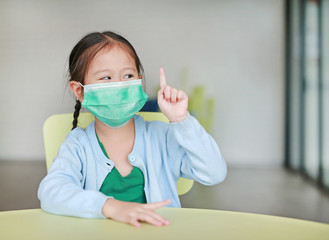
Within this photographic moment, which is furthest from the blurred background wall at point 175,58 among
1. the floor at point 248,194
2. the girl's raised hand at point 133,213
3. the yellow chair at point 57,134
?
the girl's raised hand at point 133,213

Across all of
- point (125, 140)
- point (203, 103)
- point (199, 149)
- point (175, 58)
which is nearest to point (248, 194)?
point (203, 103)

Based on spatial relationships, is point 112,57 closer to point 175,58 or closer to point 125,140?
point 125,140

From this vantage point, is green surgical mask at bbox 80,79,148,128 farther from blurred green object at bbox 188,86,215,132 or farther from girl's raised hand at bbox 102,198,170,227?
blurred green object at bbox 188,86,215,132

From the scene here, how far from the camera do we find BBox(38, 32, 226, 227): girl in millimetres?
919

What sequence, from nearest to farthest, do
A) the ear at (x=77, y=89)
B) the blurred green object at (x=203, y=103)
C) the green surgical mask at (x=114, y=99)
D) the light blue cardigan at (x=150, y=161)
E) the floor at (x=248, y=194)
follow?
the light blue cardigan at (x=150, y=161) → the green surgical mask at (x=114, y=99) → the ear at (x=77, y=89) → the floor at (x=248, y=194) → the blurred green object at (x=203, y=103)

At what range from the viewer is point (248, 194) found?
11.3ft

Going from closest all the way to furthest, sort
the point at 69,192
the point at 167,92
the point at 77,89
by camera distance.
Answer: the point at 69,192 → the point at 167,92 → the point at 77,89

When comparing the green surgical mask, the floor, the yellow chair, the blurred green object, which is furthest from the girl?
the blurred green object

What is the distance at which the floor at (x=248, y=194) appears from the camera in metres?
2.94

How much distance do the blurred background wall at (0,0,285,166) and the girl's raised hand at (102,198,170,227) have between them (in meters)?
4.43

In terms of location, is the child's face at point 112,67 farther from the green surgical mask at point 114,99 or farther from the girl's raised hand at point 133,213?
the girl's raised hand at point 133,213

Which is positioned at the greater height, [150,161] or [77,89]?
[77,89]

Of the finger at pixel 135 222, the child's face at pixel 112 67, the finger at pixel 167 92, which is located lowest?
the finger at pixel 135 222

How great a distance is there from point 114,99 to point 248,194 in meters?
2.71
